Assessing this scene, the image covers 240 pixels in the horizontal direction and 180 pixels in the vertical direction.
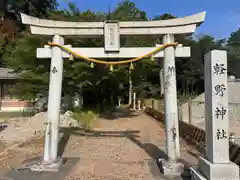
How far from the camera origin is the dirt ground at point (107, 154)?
6.26m

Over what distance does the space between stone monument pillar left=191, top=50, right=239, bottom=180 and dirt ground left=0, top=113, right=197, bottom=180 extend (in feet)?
4.92

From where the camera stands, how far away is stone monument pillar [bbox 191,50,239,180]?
4605 mm

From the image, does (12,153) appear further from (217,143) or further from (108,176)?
(217,143)

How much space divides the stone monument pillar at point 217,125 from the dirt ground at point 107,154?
4.92 feet

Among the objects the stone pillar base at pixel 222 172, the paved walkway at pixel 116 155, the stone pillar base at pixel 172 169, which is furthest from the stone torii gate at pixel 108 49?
the stone pillar base at pixel 222 172

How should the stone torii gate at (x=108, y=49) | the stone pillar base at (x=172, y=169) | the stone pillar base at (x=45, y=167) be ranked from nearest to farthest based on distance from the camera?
the stone pillar base at (x=172, y=169), the stone pillar base at (x=45, y=167), the stone torii gate at (x=108, y=49)

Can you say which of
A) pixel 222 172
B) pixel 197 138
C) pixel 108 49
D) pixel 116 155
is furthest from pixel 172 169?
pixel 197 138

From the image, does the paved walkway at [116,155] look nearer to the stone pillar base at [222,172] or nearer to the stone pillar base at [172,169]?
the stone pillar base at [172,169]

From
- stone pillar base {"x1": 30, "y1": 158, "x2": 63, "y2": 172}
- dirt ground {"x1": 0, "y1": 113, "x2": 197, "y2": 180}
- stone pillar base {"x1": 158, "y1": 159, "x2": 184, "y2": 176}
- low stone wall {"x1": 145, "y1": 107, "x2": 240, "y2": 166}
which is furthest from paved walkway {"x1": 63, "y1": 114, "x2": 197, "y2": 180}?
low stone wall {"x1": 145, "y1": 107, "x2": 240, "y2": 166}

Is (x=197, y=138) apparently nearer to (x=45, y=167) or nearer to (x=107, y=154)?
(x=107, y=154)

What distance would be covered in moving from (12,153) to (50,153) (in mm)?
2267

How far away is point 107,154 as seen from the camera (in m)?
8.29

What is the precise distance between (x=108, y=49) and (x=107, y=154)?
10.7ft

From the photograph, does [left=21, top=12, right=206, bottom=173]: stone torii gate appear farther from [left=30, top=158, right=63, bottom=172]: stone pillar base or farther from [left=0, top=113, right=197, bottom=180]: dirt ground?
[left=0, top=113, right=197, bottom=180]: dirt ground
